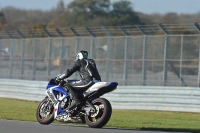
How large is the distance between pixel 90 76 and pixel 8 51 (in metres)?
20.0

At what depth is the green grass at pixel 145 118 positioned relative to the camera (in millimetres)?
16234

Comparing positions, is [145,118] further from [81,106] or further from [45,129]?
[45,129]

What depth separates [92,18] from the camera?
262ft

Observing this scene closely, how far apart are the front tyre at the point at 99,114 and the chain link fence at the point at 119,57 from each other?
31.0ft

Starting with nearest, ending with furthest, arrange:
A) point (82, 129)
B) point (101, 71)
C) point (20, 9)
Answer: point (82, 129) < point (101, 71) < point (20, 9)

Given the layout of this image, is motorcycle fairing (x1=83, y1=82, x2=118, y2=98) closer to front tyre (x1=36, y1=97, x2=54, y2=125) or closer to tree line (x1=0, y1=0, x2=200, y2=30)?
front tyre (x1=36, y1=97, x2=54, y2=125)

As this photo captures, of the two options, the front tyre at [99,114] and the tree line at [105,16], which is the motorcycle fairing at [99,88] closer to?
the front tyre at [99,114]

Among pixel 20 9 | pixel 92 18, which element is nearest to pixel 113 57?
pixel 92 18

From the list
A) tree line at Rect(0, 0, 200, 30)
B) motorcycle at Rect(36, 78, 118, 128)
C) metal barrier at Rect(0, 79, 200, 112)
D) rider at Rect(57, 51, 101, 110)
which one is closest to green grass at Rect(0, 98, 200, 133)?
metal barrier at Rect(0, 79, 200, 112)

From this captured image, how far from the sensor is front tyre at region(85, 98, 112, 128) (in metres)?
14.6

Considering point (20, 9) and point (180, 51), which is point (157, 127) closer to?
point (180, 51)

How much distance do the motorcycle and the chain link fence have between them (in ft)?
29.3

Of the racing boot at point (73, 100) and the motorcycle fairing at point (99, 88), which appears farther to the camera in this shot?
the racing boot at point (73, 100)

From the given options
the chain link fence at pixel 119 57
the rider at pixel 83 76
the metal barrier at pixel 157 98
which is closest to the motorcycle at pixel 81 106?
the rider at pixel 83 76
